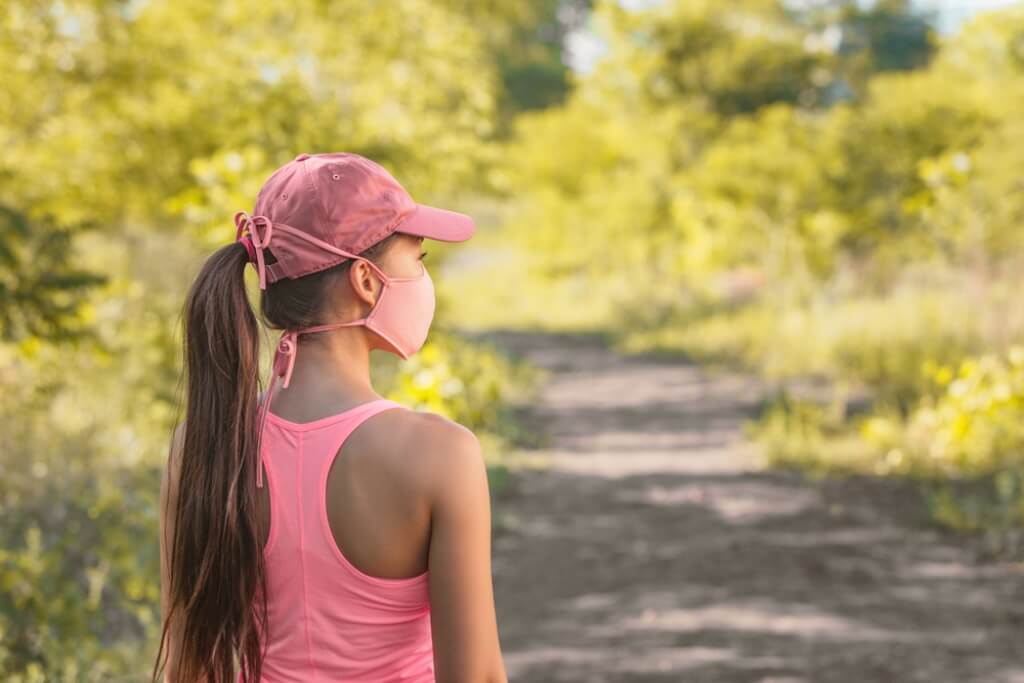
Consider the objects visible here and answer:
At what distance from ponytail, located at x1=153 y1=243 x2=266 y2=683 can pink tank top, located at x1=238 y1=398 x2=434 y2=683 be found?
3cm

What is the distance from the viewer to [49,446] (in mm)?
6395

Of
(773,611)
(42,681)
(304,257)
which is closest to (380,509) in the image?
(304,257)

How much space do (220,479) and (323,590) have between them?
22 centimetres

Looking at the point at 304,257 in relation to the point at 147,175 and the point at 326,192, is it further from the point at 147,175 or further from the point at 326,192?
the point at 147,175

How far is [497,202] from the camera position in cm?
1445

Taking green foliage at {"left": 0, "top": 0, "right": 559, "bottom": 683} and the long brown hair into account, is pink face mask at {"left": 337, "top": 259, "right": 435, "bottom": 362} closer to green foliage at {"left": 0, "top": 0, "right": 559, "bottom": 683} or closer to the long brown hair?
the long brown hair

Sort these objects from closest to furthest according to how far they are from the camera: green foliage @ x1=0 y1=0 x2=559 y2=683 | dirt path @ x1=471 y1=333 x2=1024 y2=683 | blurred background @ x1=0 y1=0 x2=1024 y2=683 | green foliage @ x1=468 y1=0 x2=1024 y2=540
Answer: dirt path @ x1=471 y1=333 x2=1024 y2=683 < green foliage @ x1=0 y1=0 x2=559 y2=683 < blurred background @ x1=0 y1=0 x2=1024 y2=683 < green foliage @ x1=468 y1=0 x2=1024 y2=540

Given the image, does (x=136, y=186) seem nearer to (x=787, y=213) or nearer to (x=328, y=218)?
(x=328, y=218)

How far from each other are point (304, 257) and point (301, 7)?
8.88 m

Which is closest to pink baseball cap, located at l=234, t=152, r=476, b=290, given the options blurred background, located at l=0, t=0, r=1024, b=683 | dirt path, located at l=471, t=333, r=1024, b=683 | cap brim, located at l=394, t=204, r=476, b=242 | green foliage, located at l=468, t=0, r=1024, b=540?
cap brim, located at l=394, t=204, r=476, b=242

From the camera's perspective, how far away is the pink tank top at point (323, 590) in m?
1.73

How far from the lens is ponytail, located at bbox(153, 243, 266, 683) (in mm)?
1775

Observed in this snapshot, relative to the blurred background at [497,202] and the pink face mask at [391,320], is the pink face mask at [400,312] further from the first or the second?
the blurred background at [497,202]

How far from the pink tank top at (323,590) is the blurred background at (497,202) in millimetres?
902
